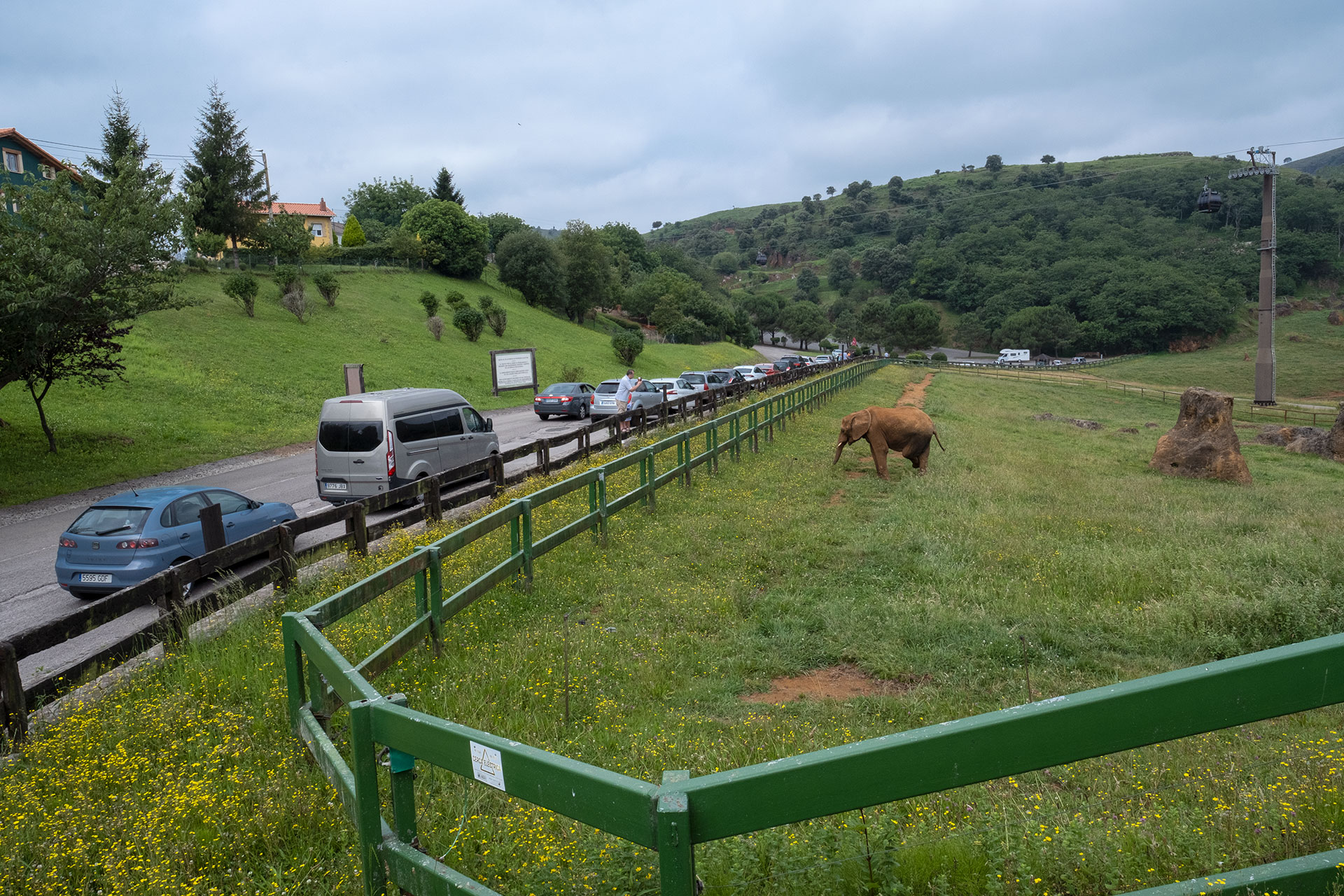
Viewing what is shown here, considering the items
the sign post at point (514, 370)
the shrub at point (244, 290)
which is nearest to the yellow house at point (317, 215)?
the shrub at point (244, 290)

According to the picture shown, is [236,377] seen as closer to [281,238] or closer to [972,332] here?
[281,238]

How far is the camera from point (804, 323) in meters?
136

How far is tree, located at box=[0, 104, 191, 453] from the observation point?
1602 cm

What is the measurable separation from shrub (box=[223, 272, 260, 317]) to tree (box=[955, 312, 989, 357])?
370ft

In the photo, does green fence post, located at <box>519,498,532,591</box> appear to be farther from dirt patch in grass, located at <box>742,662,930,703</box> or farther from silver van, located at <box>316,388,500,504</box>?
silver van, located at <box>316,388,500,504</box>

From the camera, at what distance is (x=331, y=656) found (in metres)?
3.28

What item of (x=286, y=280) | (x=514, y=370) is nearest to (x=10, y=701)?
(x=514, y=370)

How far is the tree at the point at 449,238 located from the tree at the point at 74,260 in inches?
1980

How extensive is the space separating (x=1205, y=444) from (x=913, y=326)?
10342 centimetres

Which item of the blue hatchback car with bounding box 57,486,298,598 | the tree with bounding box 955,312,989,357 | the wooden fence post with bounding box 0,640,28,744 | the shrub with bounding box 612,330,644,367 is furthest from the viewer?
the tree with bounding box 955,312,989,357

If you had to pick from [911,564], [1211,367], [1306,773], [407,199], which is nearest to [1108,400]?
[1211,367]

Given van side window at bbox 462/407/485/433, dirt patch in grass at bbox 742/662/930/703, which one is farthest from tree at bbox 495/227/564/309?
dirt patch in grass at bbox 742/662/930/703

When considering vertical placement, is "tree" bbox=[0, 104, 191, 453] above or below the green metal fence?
above

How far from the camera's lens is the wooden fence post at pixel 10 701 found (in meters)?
5.07
